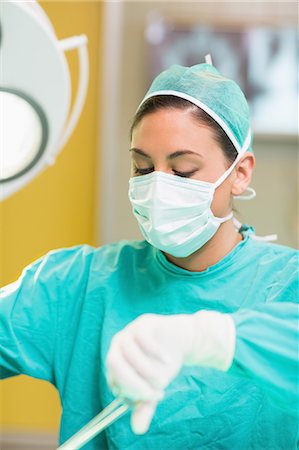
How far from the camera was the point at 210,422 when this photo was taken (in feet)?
4.02

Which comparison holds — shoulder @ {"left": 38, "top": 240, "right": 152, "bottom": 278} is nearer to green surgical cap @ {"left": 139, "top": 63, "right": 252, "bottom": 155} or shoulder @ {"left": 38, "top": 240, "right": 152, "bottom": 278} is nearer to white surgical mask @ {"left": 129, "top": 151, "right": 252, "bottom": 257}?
white surgical mask @ {"left": 129, "top": 151, "right": 252, "bottom": 257}

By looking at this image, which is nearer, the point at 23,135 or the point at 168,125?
the point at 23,135

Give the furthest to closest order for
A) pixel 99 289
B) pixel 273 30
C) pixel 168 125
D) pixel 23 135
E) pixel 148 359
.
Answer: pixel 273 30, pixel 99 289, pixel 168 125, pixel 23 135, pixel 148 359

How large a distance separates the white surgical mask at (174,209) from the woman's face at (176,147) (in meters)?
0.02

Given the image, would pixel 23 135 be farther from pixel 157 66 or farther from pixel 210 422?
pixel 157 66

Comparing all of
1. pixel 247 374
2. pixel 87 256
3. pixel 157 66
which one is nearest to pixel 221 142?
pixel 87 256

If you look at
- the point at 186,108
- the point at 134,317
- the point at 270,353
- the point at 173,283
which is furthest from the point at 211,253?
the point at 270,353

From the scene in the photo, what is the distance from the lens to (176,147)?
1.19m

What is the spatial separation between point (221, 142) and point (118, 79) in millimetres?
1616

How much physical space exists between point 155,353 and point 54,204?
2.07 m

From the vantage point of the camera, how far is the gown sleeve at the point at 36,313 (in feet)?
4.25

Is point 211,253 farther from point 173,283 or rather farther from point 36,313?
point 36,313

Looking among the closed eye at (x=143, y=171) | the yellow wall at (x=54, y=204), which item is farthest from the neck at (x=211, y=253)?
the yellow wall at (x=54, y=204)

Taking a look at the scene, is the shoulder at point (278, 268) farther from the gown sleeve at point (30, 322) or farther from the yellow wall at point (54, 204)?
the yellow wall at point (54, 204)
